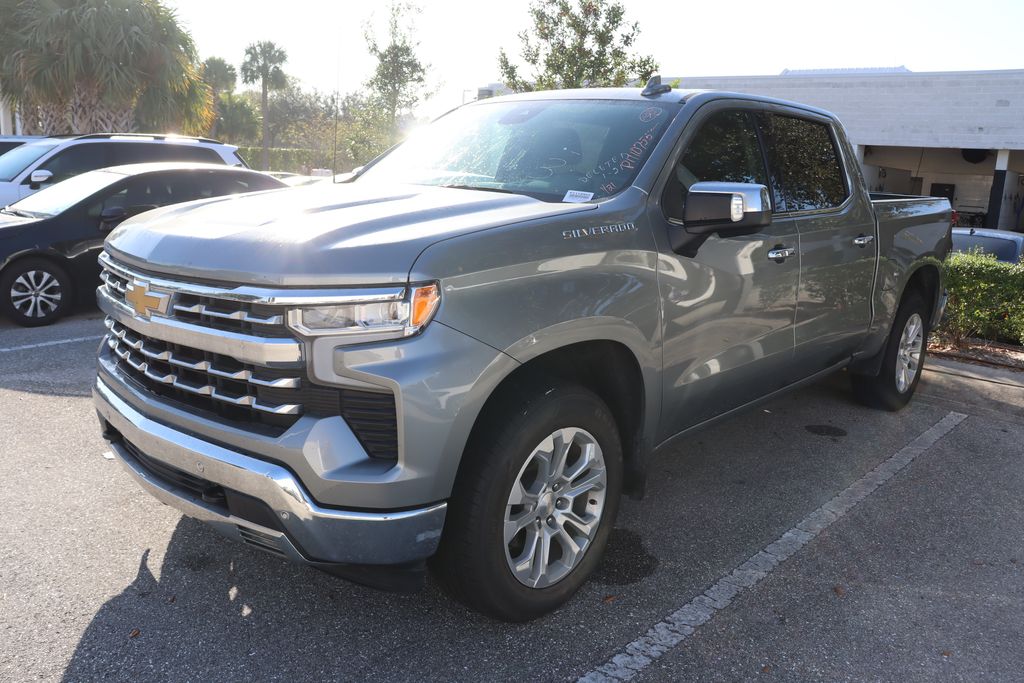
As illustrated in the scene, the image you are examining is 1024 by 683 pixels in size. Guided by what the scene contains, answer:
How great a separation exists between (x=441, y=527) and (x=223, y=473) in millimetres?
679

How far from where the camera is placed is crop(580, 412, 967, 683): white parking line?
2906mm

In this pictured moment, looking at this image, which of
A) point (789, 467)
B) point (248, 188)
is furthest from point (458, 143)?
point (248, 188)

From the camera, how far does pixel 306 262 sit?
8.31 ft

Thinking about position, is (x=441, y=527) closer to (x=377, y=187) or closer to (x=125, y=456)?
(x=125, y=456)

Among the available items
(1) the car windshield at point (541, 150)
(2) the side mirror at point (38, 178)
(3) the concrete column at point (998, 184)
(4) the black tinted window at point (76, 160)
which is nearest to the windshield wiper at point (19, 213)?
(2) the side mirror at point (38, 178)

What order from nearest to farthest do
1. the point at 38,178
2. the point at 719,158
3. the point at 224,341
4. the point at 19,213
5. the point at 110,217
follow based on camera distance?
the point at 224,341 → the point at 719,158 → the point at 110,217 → the point at 19,213 → the point at 38,178

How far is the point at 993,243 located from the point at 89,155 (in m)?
11.7

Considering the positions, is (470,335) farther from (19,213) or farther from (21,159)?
(21,159)

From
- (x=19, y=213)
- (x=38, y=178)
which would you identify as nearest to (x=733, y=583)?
(x=19, y=213)

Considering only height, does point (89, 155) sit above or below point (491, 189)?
above

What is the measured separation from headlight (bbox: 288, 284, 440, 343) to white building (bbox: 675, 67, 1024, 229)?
22575 millimetres

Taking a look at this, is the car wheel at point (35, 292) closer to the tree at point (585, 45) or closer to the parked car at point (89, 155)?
the parked car at point (89, 155)

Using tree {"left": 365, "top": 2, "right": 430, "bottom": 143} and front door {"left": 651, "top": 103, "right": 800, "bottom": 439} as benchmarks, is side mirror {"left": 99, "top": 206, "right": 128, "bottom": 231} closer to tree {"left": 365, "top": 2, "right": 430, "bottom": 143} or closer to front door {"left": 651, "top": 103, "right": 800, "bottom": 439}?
front door {"left": 651, "top": 103, "right": 800, "bottom": 439}

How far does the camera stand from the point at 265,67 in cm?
5681
